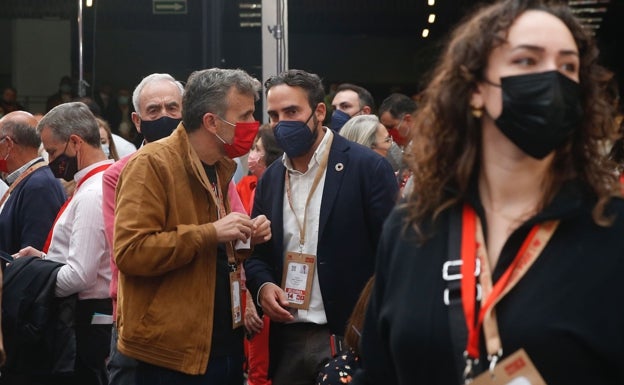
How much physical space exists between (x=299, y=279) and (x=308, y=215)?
31cm

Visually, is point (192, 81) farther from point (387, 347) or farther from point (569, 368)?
point (569, 368)

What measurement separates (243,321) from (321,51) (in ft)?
54.8

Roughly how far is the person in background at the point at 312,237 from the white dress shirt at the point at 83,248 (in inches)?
35.5

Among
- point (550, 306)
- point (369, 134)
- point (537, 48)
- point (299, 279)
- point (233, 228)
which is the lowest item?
point (299, 279)

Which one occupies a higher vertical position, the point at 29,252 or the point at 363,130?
the point at 363,130

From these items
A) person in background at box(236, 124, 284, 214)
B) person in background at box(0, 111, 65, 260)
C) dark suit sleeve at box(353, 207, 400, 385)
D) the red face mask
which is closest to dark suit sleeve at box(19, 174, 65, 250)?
person in background at box(0, 111, 65, 260)

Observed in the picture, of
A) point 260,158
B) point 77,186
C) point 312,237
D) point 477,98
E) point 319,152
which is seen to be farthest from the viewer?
point 260,158

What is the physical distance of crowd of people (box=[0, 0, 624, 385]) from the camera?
2.49 metres

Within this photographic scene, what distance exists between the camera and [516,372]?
95.1 inches

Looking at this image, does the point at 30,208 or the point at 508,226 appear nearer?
the point at 508,226

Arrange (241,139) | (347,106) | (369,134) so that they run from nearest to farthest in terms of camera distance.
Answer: (241,139), (369,134), (347,106)

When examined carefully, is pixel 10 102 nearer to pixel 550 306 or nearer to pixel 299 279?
pixel 299 279

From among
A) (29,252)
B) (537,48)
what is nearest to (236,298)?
(29,252)

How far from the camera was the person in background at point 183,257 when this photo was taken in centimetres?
454
